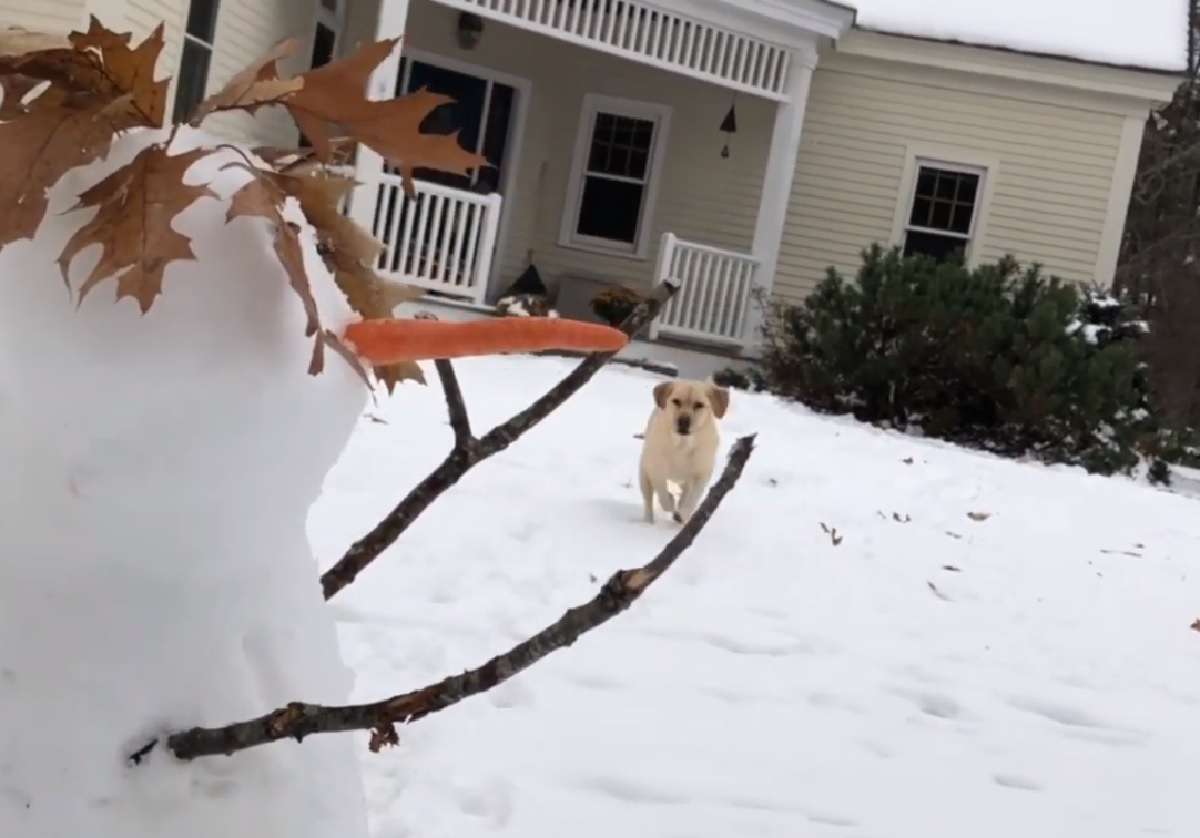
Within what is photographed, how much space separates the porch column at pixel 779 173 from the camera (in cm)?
1323

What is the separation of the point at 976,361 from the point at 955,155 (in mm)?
4678

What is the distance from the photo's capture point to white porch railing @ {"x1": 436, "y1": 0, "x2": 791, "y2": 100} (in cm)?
1212

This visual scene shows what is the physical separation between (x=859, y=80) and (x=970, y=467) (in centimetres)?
727

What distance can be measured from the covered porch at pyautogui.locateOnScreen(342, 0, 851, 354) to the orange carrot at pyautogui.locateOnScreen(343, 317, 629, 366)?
11.6m

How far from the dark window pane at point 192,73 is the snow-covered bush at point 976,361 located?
606 centimetres

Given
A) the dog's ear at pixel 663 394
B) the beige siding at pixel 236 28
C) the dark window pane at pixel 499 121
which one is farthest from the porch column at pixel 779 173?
the dog's ear at pixel 663 394

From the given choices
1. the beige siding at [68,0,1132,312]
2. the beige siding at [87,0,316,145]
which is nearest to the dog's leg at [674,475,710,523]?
Result: the beige siding at [87,0,316,145]

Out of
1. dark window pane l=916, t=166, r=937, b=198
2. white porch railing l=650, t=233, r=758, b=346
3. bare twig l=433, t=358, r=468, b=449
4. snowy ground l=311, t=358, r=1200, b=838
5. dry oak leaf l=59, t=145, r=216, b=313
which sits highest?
dark window pane l=916, t=166, r=937, b=198

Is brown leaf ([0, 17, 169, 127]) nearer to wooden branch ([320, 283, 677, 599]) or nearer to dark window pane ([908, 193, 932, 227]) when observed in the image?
wooden branch ([320, 283, 677, 599])

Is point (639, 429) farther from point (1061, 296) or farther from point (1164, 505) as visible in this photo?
point (1061, 296)

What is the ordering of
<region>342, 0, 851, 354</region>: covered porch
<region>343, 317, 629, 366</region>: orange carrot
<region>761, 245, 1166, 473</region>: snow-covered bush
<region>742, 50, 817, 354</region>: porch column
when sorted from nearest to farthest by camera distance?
<region>343, 317, 629, 366</region>: orange carrot, <region>761, 245, 1166, 473</region>: snow-covered bush, <region>342, 0, 851, 354</region>: covered porch, <region>742, 50, 817, 354</region>: porch column

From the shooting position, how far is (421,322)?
846 mm

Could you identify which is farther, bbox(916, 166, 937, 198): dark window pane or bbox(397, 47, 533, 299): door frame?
bbox(916, 166, 937, 198): dark window pane

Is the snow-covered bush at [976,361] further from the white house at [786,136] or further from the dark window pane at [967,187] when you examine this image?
the dark window pane at [967,187]
